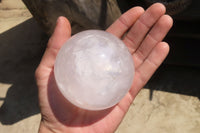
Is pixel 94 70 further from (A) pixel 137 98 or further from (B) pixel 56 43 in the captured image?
(A) pixel 137 98

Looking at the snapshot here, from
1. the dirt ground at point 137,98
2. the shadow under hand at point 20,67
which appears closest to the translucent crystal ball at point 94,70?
the dirt ground at point 137,98

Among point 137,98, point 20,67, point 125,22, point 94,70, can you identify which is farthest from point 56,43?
point 20,67

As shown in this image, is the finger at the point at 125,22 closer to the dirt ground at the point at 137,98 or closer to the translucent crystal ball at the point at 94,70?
the translucent crystal ball at the point at 94,70

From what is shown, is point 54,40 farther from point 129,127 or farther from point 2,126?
point 2,126

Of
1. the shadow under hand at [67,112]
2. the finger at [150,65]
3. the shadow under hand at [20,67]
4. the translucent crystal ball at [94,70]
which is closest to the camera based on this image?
the translucent crystal ball at [94,70]

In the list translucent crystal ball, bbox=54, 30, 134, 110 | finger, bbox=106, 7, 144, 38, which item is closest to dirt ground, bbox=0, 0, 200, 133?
finger, bbox=106, 7, 144, 38

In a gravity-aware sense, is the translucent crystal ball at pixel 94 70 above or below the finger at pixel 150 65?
above

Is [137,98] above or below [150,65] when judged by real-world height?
below

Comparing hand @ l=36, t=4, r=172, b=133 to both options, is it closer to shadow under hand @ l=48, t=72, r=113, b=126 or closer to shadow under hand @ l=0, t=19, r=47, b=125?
shadow under hand @ l=48, t=72, r=113, b=126
